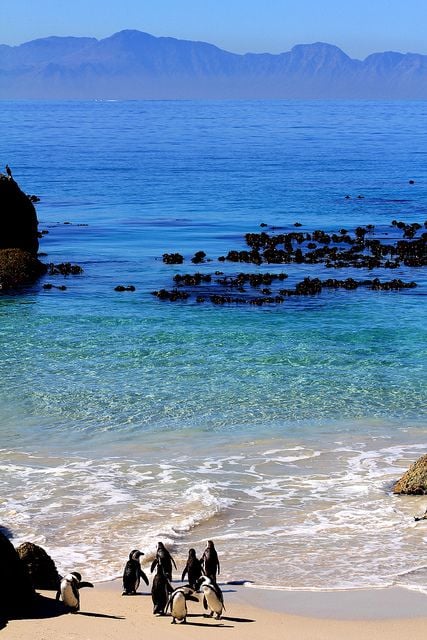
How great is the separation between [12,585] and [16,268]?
26442mm

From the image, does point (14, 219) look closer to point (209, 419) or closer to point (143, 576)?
point (209, 419)

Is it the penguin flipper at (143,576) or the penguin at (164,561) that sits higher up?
the penguin at (164,561)

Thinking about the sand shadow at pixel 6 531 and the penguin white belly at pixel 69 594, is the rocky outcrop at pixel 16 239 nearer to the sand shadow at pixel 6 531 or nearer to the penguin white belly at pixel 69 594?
the sand shadow at pixel 6 531

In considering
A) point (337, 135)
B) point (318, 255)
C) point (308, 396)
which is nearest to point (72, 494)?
point (308, 396)

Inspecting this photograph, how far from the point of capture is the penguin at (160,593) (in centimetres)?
1401

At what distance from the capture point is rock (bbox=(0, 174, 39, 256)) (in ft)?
131

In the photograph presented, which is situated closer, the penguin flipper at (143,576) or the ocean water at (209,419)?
the penguin flipper at (143,576)

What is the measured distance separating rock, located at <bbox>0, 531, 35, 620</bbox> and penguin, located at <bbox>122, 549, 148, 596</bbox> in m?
1.45

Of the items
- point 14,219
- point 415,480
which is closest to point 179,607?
point 415,480

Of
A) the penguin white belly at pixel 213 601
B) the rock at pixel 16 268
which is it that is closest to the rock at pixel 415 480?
the penguin white belly at pixel 213 601

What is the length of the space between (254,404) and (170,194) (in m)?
46.0

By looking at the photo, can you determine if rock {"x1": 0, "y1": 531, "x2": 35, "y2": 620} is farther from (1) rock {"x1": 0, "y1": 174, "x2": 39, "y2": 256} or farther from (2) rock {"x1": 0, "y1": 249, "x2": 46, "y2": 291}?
(1) rock {"x1": 0, "y1": 174, "x2": 39, "y2": 256}

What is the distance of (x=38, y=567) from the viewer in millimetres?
14594

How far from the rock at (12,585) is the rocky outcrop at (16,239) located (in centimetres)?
2526
